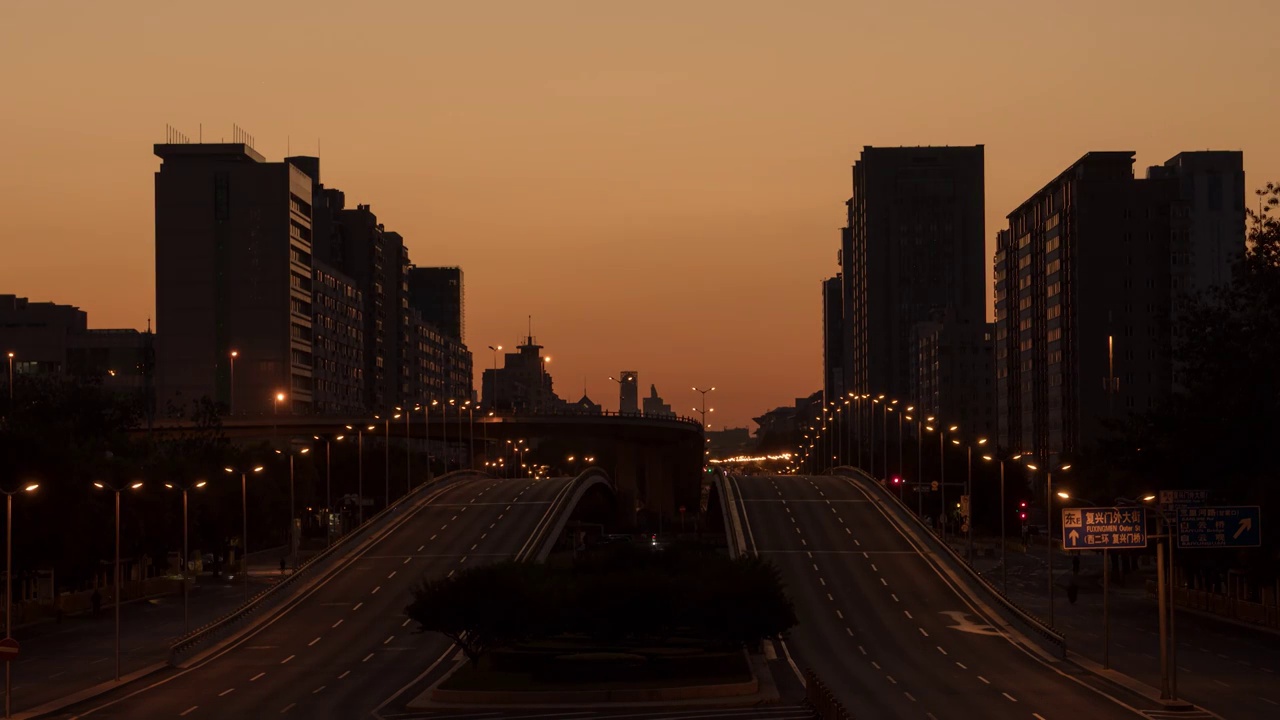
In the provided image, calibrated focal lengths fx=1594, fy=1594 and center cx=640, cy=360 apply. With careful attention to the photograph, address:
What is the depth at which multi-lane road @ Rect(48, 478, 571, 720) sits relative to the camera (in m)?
58.1

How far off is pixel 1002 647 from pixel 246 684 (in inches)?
1360

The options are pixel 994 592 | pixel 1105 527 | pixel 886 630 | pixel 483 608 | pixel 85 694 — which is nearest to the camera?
pixel 85 694

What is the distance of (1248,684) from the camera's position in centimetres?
6075

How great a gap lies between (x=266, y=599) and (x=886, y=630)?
Result: 3622 centimetres

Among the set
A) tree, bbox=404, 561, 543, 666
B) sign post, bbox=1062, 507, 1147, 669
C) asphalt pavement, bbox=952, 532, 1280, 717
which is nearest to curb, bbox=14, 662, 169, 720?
tree, bbox=404, 561, 543, 666

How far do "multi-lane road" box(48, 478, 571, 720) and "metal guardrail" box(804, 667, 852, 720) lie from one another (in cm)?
1536

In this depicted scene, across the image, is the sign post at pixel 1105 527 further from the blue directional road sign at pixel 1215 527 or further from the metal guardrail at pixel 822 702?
the metal guardrail at pixel 822 702

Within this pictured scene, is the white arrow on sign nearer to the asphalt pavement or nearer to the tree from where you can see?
the asphalt pavement

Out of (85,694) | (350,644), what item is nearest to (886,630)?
(350,644)

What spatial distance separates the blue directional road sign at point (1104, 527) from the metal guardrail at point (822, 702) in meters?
13.2

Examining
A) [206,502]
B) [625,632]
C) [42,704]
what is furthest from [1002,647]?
[206,502]

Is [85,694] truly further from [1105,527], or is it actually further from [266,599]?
[1105,527]

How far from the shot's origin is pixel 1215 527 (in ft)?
207

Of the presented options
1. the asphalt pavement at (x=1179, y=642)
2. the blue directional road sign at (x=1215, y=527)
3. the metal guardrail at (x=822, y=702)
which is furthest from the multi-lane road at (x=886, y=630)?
the blue directional road sign at (x=1215, y=527)
